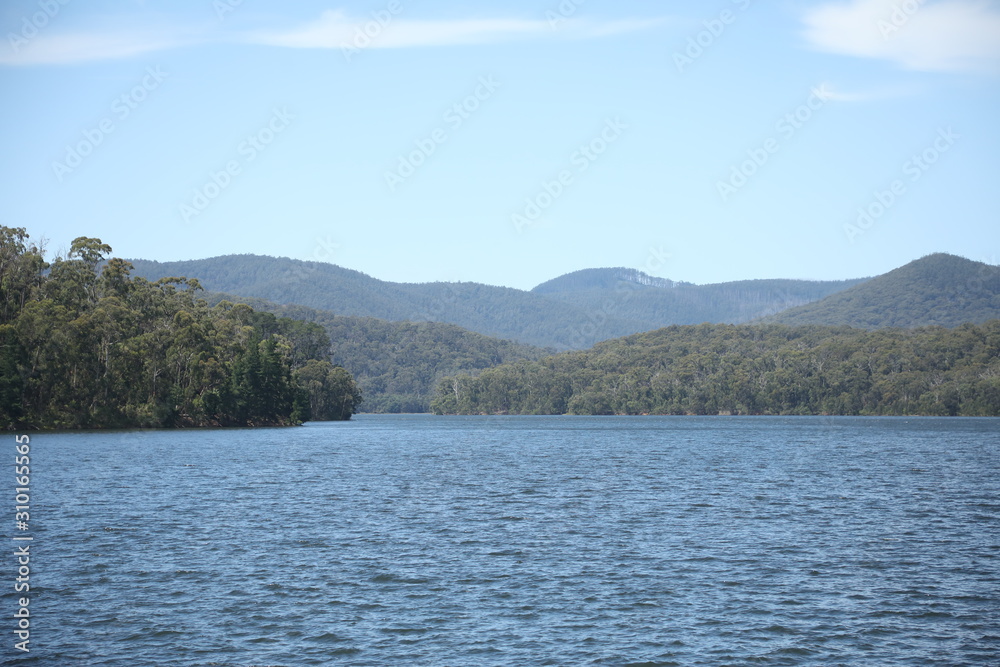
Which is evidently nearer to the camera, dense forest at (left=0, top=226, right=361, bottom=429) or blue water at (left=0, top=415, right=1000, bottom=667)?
blue water at (left=0, top=415, right=1000, bottom=667)

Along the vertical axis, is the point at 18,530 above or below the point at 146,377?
below

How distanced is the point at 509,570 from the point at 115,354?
95.8m

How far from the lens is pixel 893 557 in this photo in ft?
107

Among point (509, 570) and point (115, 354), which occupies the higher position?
point (115, 354)

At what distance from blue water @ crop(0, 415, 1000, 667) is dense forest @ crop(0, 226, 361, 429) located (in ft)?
148

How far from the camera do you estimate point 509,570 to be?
30.8 meters

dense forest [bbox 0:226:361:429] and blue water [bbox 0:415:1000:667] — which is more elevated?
dense forest [bbox 0:226:361:429]

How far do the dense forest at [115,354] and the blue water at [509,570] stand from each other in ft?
148

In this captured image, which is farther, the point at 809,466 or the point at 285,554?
the point at 809,466

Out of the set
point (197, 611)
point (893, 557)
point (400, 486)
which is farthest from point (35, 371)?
point (893, 557)

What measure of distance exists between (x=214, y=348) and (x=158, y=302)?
10.3m

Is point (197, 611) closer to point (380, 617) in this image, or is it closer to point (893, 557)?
point (380, 617)

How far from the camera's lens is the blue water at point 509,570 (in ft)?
73.1

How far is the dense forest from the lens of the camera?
338 feet
